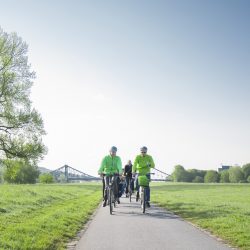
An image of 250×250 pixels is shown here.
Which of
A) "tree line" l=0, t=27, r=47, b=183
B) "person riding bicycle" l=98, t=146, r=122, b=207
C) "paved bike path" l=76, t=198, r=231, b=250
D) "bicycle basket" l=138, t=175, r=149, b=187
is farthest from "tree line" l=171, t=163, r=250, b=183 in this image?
"paved bike path" l=76, t=198, r=231, b=250

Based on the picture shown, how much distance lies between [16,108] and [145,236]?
2785 cm

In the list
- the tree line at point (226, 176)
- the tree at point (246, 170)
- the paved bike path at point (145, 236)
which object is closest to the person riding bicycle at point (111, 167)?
the paved bike path at point (145, 236)

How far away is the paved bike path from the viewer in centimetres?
920

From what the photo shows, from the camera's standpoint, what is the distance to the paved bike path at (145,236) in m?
9.20

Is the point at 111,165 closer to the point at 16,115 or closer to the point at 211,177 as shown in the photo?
the point at 16,115

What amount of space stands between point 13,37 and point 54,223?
26.6 metres

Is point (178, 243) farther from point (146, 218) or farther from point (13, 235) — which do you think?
point (146, 218)

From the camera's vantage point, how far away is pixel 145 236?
34.4 feet

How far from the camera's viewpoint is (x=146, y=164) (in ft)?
56.9

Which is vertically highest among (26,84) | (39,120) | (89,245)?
(26,84)

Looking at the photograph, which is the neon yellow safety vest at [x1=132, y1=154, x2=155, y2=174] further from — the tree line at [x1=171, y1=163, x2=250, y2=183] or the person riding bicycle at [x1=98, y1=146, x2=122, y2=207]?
the tree line at [x1=171, y1=163, x2=250, y2=183]

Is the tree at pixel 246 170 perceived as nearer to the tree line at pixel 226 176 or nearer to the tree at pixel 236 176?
the tree line at pixel 226 176

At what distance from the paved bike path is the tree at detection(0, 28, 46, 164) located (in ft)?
77.7

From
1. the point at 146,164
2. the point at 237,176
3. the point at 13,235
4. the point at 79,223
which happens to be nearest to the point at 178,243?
the point at 13,235
